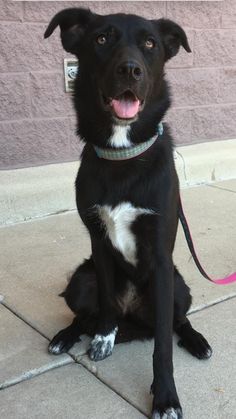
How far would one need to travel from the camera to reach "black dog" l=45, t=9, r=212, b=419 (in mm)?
2182

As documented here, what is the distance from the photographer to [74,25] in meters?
2.44

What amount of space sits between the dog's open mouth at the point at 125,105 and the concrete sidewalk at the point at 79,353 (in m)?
1.10

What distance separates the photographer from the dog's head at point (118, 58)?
213 centimetres

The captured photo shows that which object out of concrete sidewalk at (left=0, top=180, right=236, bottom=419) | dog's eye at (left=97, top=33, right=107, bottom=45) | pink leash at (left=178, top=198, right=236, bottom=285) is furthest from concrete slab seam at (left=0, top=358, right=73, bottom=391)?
dog's eye at (left=97, top=33, right=107, bottom=45)

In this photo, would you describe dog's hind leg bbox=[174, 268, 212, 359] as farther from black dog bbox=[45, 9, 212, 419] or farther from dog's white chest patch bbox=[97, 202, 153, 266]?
dog's white chest patch bbox=[97, 202, 153, 266]

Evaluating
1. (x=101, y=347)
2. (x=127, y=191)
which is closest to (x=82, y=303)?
(x=101, y=347)

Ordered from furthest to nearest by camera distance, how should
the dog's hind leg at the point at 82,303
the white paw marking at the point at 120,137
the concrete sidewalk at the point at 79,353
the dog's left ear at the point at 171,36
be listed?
the dog's hind leg at the point at 82,303 → the dog's left ear at the point at 171,36 → the white paw marking at the point at 120,137 → the concrete sidewalk at the point at 79,353

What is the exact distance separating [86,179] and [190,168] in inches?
116

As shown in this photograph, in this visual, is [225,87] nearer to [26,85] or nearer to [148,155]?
[26,85]

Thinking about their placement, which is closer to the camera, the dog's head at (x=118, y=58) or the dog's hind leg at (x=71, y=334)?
the dog's head at (x=118, y=58)

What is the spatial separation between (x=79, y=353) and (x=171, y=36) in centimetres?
155

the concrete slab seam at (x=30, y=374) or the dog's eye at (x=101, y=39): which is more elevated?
the dog's eye at (x=101, y=39)

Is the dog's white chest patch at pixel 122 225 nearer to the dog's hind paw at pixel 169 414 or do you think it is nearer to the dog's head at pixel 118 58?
the dog's head at pixel 118 58

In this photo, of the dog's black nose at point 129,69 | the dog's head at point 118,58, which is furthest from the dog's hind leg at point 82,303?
the dog's black nose at point 129,69
